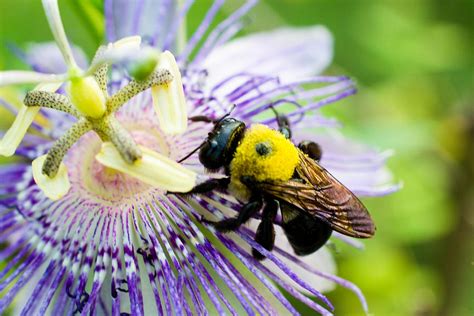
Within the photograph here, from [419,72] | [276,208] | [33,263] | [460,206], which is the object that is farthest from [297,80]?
[419,72]

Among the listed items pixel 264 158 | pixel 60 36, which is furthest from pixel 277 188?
pixel 60 36

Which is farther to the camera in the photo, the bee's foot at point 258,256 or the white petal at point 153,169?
the bee's foot at point 258,256

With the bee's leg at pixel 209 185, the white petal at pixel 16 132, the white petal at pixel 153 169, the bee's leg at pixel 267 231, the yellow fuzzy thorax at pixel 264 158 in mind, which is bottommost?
the bee's leg at pixel 267 231

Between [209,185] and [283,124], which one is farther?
[283,124]

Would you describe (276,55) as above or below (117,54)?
below

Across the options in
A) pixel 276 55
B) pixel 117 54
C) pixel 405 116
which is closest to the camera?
pixel 117 54

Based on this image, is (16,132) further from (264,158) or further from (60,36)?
(264,158)

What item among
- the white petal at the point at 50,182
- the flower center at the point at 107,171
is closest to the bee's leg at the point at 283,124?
the flower center at the point at 107,171

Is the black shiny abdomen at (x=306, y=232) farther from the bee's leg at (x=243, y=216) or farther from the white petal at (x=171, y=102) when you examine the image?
the white petal at (x=171, y=102)

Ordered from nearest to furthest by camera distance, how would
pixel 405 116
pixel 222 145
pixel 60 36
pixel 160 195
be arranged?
pixel 60 36
pixel 222 145
pixel 160 195
pixel 405 116
